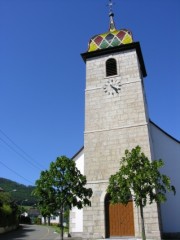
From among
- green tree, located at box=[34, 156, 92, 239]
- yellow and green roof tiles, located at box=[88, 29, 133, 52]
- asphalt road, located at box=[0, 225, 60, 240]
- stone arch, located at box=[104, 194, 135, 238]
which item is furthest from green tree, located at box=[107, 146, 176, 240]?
yellow and green roof tiles, located at box=[88, 29, 133, 52]

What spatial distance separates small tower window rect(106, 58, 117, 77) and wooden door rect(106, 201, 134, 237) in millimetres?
10517

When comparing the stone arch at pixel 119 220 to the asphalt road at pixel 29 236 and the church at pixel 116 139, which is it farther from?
the asphalt road at pixel 29 236

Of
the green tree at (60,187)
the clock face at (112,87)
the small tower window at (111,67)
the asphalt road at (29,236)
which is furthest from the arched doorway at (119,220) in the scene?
the small tower window at (111,67)

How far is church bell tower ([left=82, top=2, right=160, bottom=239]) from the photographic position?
57.6ft

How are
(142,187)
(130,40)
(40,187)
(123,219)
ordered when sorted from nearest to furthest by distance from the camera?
(142,187) → (40,187) → (123,219) → (130,40)

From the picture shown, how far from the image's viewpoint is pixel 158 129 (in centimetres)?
2183

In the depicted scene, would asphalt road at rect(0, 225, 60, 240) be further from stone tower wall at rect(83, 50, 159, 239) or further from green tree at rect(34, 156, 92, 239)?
green tree at rect(34, 156, 92, 239)

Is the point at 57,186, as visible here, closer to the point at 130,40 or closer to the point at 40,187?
the point at 40,187

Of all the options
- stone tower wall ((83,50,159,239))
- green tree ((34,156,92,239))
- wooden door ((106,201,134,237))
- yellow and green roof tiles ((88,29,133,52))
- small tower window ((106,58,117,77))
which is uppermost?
yellow and green roof tiles ((88,29,133,52))

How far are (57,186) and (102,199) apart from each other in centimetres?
486

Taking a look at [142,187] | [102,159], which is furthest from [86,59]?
[142,187]

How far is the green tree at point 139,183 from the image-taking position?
13.3m

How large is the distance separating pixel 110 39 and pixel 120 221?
14.9m

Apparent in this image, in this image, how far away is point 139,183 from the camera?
1330 centimetres
